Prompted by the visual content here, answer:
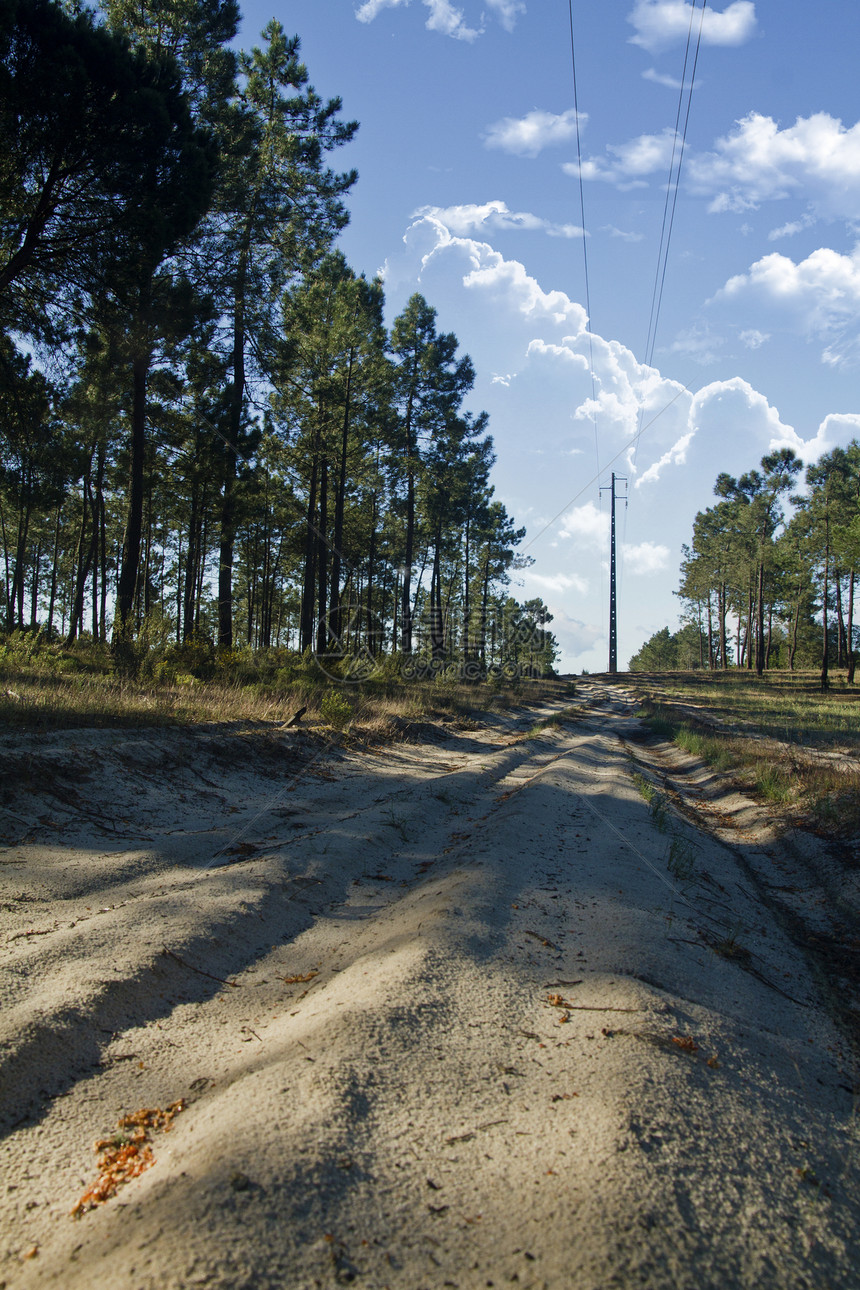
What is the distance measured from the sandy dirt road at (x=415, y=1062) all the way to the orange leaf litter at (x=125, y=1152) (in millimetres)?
40

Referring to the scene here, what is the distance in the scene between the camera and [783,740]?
1584 centimetres

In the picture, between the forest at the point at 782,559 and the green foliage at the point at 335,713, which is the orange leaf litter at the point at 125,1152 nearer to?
the green foliage at the point at 335,713

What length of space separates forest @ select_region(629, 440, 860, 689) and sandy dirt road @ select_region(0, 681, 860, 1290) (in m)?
39.7

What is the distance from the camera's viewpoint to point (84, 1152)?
6.72 feet

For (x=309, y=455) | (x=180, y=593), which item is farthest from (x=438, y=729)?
(x=180, y=593)

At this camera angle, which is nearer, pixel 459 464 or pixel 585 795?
pixel 585 795

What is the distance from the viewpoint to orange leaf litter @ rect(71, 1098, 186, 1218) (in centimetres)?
184

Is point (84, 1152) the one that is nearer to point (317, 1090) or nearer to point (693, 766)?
point (317, 1090)

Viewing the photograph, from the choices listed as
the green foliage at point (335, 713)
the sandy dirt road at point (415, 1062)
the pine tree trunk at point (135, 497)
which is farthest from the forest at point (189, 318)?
Result: the sandy dirt road at point (415, 1062)

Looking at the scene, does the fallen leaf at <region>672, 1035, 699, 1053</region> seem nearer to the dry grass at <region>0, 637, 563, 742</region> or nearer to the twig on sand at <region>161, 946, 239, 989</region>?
the twig on sand at <region>161, 946, 239, 989</region>

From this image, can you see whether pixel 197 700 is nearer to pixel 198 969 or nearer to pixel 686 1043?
pixel 198 969

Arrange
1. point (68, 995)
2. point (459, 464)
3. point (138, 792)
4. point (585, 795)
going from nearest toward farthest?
point (68, 995), point (138, 792), point (585, 795), point (459, 464)

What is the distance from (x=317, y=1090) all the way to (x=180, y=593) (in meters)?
42.3

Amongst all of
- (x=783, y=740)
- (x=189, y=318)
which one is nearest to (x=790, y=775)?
(x=783, y=740)
